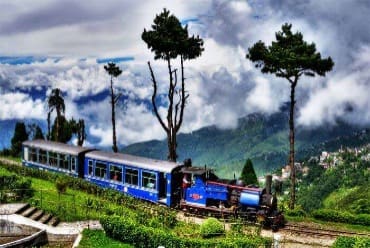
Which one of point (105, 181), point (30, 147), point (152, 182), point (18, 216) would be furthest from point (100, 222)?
point (30, 147)

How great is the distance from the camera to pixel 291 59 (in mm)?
34906

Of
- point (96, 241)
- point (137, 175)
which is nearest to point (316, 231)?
point (137, 175)

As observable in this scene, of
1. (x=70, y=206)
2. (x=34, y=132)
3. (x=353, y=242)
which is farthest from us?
(x=34, y=132)

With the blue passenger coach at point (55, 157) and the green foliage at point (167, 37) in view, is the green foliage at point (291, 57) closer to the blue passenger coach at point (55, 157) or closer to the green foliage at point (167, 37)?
the green foliage at point (167, 37)

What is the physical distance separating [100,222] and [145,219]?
268cm

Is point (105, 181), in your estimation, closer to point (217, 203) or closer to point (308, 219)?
point (217, 203)

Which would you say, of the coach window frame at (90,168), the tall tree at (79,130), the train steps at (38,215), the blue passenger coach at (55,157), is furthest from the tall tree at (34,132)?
the train steps at (38,215)

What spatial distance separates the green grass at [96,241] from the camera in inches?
995

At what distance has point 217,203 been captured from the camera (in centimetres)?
3222

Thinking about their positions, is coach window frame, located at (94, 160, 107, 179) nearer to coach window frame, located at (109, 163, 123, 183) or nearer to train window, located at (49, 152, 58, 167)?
coach window frame, located at (109, 163, 123, 183)

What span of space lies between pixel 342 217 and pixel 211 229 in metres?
10.3

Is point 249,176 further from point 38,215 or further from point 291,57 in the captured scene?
point 38,215

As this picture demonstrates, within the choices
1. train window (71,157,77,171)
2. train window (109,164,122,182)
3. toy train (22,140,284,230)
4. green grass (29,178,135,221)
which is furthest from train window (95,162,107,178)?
green grass (29,178,135,221)

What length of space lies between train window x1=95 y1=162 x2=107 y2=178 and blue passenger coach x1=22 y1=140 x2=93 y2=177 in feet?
7.25
